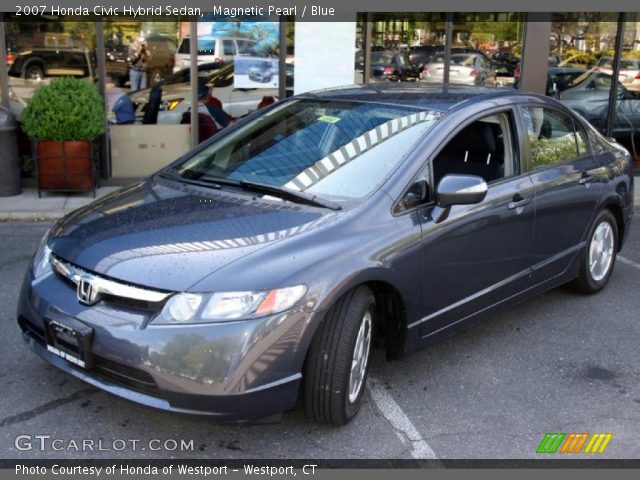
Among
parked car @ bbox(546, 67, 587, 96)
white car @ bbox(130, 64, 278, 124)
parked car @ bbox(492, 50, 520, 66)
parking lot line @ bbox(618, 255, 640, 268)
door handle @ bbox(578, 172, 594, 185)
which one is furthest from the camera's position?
parked car @ bbox(546, 67, 587, 96)

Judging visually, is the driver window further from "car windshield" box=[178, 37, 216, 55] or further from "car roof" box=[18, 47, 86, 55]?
"car roof" box=[18, 47, 86, 55]

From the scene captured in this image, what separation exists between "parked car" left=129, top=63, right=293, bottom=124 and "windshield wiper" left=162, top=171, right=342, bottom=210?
5.12m

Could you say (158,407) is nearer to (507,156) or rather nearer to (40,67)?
(507,156)

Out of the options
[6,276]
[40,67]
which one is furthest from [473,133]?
[40,67]

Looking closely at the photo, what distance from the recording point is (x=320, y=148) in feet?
13.7

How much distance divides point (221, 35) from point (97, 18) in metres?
1.46

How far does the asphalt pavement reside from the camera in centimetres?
338

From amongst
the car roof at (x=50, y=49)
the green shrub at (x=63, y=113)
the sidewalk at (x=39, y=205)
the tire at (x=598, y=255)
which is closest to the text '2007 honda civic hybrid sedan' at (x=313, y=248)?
the tire at (x=598, y=255)

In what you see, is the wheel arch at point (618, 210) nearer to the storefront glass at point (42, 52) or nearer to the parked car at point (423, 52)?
the parked car at point (423, 52)

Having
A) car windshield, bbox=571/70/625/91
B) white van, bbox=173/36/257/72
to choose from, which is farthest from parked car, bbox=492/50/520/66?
white van, bbox=173/36/257/72

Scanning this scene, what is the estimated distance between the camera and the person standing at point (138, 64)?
8984 millimetres

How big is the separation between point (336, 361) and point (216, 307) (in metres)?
0.62

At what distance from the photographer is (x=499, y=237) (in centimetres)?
428

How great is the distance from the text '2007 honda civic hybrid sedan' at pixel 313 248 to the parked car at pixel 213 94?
472 cm
